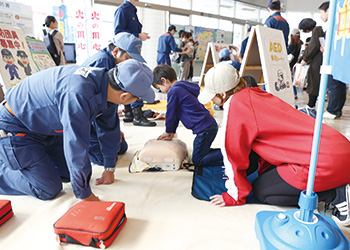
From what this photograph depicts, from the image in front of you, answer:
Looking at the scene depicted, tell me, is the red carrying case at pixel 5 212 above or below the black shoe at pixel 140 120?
below

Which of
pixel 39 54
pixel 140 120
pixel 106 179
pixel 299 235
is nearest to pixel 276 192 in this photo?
pixel 299 235

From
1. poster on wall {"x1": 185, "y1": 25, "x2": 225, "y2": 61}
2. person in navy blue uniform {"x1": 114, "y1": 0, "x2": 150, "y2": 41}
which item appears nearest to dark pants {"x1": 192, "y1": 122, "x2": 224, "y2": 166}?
person in navy blue uniform {"x1": 114, "y1": 0, "x2": 150, "y2": 41}

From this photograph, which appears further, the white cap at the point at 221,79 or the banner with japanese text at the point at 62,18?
the banner with japanese text at the point at 62,18

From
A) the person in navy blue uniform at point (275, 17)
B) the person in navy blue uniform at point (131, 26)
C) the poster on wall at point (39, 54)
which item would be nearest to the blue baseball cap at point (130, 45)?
the person in navy blue uniform at point (131, 26)

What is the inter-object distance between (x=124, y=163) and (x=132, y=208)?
0.64m

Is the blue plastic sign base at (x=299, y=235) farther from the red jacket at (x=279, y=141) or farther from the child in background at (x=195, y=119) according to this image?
the child in background at (x=195, y=119)

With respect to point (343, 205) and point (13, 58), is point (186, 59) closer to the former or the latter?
point (13, 58)

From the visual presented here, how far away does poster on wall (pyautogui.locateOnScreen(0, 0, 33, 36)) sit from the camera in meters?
3.30

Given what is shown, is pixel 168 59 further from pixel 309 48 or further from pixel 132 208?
pixel 132 208

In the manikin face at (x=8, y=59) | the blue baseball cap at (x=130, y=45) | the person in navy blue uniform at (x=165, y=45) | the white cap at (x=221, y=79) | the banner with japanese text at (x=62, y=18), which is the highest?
the banner with japanese text at (x=62, y=18)

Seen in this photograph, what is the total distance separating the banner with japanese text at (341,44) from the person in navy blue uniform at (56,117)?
0.79 metres

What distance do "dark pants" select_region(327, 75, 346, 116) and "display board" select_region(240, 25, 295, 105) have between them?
2.62 feet

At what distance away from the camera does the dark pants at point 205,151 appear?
5.80 feet

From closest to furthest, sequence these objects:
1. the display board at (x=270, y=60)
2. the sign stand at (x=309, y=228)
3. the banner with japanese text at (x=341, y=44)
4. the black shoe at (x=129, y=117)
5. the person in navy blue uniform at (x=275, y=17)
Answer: the banner with japanese text at (x=341, y=44) < the sign stand at (x=309, y=228) < the display board at (x=270, y=60) < the black shoe at (x=129, y=117) < the person in navy blue uniform at (x=275, y=17)
